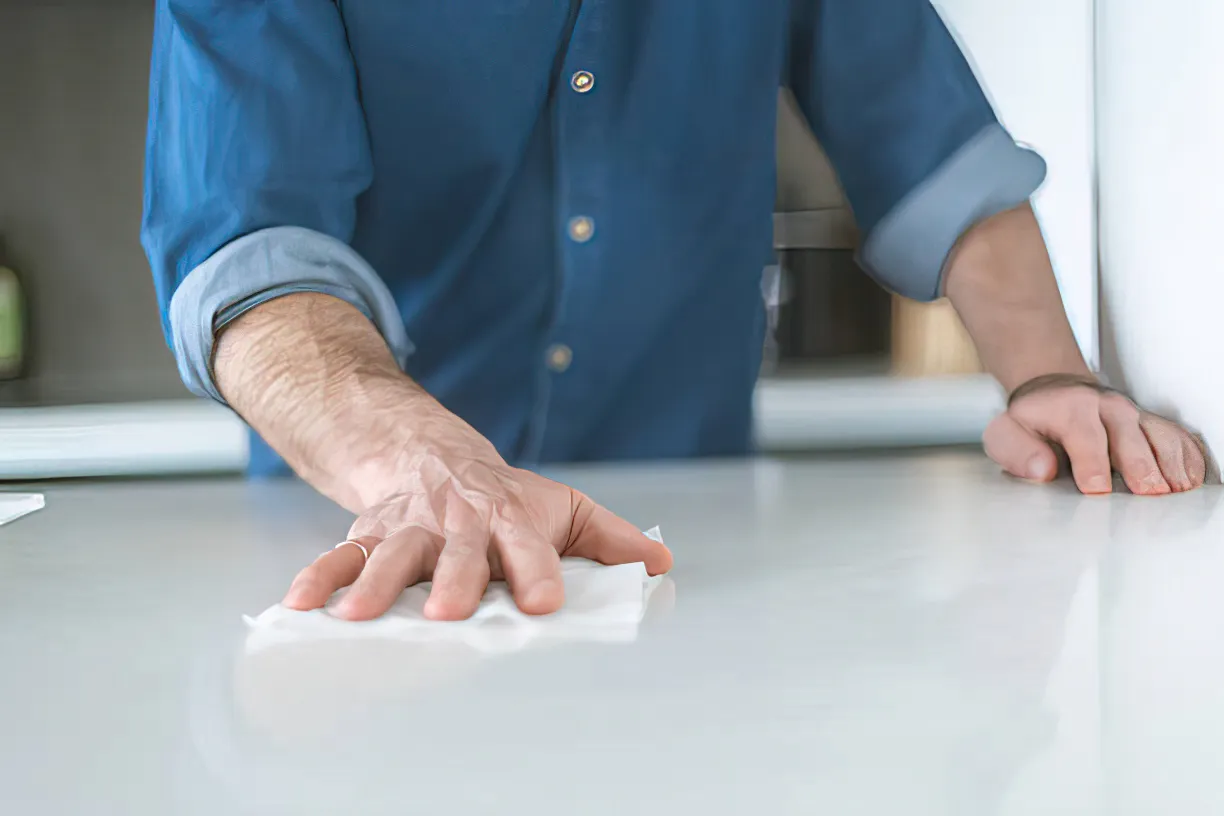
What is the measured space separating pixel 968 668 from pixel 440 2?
2.44 ft

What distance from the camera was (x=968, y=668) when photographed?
0.39 m

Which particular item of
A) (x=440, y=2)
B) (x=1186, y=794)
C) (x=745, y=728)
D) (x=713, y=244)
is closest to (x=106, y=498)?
(x=440, y=2)

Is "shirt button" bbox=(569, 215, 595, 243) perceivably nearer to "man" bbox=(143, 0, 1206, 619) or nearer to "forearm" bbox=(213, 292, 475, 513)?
"man" bbox=(143, 0, 1206, 619)

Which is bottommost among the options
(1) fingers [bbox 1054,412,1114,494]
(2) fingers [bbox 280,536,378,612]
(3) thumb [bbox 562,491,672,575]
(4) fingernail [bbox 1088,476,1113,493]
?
(4) fingernail [bbox 1088,476,1113,493]

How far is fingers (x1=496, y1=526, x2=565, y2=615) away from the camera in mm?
469

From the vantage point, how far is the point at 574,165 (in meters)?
1.01

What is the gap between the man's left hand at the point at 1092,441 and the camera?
2.59ft

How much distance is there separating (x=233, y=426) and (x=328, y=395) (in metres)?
1.18

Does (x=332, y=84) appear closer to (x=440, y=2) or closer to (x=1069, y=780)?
(x=440, y=2)

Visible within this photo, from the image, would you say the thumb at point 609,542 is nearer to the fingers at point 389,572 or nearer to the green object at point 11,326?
the fingers at point 389,572

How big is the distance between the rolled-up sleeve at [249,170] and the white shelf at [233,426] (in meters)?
0.91

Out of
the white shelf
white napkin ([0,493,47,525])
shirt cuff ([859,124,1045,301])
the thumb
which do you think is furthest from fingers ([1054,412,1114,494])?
the white shelf

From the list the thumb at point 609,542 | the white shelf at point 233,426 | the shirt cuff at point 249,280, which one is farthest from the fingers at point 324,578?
the white shelf at point 233,426

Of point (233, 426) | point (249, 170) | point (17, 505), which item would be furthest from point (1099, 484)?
point (233, 426)
